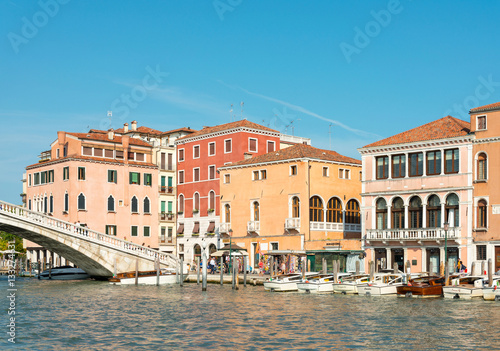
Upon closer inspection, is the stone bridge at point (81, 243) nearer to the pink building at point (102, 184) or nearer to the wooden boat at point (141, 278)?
the wooden boat at point (141, 278)

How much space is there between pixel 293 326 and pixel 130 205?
37.6 meters

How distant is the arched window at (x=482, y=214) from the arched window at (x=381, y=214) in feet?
18.9

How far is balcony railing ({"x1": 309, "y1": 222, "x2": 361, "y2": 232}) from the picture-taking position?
2028 inches

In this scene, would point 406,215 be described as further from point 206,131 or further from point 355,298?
point 206,131

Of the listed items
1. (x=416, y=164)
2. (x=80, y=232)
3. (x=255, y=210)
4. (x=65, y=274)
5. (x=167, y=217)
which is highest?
(x=416, y=164)

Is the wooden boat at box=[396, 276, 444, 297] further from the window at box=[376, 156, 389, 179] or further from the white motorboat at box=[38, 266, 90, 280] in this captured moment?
→ the white motorboat at box=[38, 266, 90, 280]

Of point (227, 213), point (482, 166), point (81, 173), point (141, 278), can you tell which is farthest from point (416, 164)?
point (81, 173)

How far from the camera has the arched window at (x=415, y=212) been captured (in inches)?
1768

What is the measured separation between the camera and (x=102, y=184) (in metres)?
60.5

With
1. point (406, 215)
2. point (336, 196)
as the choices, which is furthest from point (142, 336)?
point (336, 196)

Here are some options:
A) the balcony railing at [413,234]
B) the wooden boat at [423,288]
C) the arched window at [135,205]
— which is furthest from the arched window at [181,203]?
the wooden boat at [423,288]

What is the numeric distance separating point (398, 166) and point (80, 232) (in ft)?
63.8

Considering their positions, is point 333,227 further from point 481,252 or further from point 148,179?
point 148,179

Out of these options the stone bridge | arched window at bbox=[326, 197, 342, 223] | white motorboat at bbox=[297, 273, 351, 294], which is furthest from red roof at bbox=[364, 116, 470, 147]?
the stone bridge
